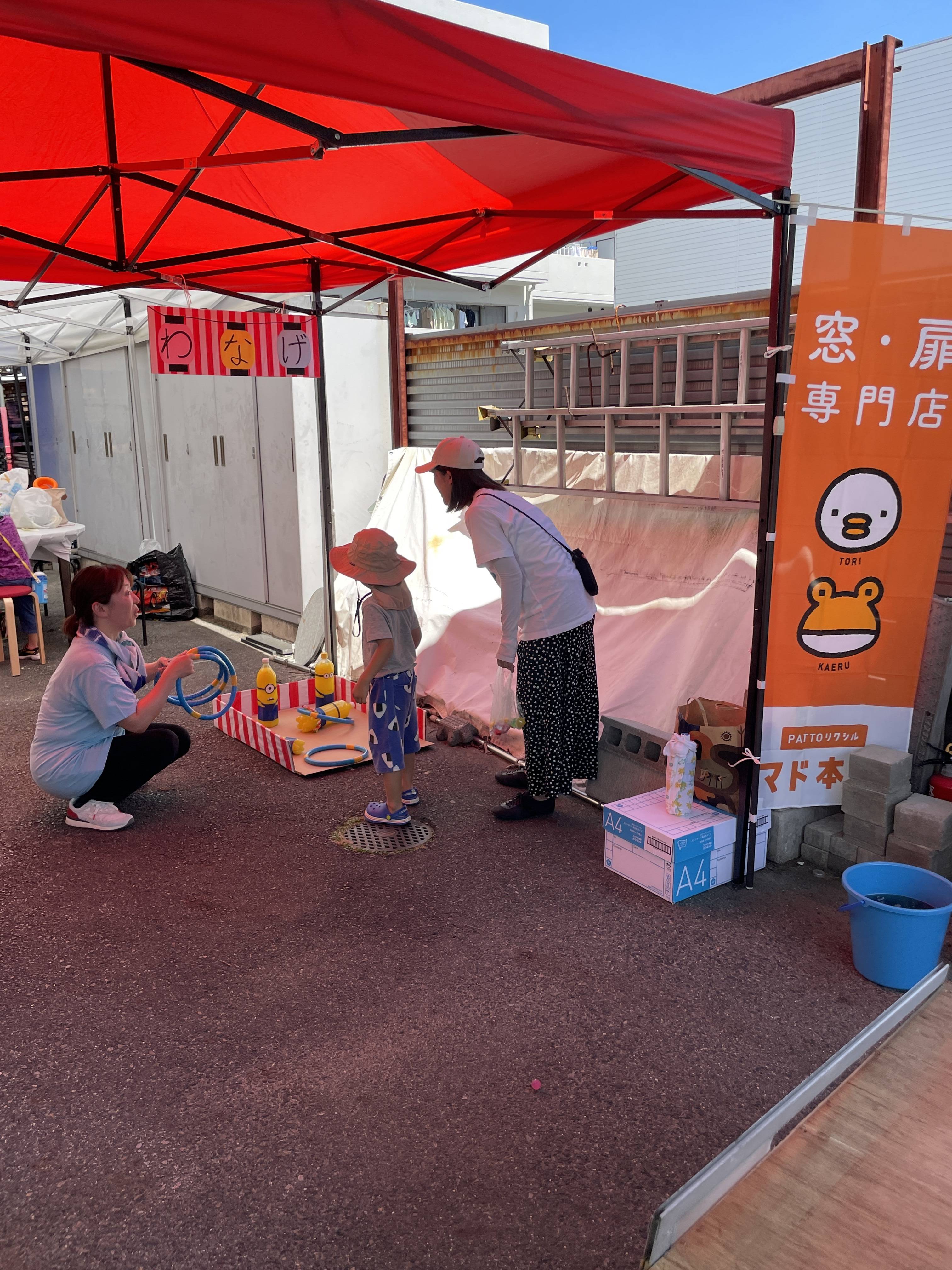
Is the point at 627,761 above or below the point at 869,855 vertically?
above

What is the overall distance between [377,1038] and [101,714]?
2235 mm

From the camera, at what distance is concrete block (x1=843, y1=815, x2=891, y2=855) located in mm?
3900

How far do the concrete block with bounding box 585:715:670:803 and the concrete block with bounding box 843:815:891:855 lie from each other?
0.84 m

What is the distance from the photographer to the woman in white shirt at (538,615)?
14.0 feet

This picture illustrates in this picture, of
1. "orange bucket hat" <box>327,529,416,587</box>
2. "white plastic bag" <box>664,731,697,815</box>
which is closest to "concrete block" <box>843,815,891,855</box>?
"white plastic bag" <box>664,731,697,815</box>

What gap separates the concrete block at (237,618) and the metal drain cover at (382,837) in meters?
4.65

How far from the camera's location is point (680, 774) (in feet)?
13.0

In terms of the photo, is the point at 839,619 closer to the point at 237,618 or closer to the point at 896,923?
the point at 896,923

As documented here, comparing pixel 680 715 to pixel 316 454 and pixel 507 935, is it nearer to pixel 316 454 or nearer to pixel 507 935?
pixel 507 935

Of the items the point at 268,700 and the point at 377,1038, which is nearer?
the point at 377,1038

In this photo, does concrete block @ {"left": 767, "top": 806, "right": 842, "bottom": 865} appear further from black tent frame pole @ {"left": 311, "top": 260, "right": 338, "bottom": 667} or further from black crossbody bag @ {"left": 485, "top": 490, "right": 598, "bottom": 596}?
black tent frame pole @ {"left": 311, "top": 260, "right": 338, "bottom": 667}

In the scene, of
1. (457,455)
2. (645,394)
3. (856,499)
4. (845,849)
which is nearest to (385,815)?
(457,455)

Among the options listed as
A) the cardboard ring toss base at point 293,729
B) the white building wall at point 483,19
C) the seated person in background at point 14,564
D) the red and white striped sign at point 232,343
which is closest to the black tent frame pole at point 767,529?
the cardboard ring toss base at point 293,729

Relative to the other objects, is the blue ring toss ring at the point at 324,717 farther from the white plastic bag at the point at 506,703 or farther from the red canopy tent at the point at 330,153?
the white plastic bag at the point at 506,703
